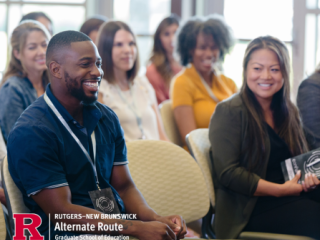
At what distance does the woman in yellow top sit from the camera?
280 centimetres

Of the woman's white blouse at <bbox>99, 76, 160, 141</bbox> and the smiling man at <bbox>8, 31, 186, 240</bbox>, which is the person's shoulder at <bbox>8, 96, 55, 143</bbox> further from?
the woman's white blouse at <bbox>99, 76, 160, 141</bbox>

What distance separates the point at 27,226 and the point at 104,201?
261 millimetres

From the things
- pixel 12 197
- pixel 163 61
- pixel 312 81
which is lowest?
pixel 12 197

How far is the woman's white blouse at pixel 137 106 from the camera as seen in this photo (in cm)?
251

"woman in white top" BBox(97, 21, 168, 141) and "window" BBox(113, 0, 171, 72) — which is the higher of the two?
"window" BBox(113, 0, 171, 72)

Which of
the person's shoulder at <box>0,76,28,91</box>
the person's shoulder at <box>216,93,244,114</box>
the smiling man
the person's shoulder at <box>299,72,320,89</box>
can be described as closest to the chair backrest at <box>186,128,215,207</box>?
Result: the person's shoulder at <box>216,93,244,114</box>

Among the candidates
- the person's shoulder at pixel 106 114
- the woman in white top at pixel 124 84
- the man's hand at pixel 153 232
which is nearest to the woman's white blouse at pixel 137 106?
the woman in white top at pixel 124 84

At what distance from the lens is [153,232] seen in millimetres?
1211

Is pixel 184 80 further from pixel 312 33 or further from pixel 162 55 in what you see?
pixel 312 33

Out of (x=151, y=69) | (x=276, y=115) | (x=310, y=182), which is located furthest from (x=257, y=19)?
(x=310, y=182)

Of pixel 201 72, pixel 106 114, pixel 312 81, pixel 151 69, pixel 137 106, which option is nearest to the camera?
pixel 106 114

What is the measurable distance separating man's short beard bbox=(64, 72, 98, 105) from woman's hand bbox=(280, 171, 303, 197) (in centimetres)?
95

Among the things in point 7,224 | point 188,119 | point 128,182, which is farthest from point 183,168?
point 188,119

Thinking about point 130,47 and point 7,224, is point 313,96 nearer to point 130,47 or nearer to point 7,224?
point 130,47
